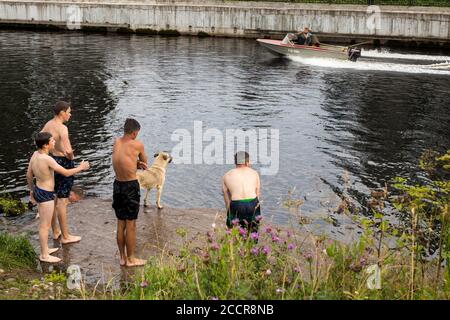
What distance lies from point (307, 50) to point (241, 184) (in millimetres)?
26990

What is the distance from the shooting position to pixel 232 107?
79.5 feet

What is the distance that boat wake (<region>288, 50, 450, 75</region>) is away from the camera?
32469 millimetres

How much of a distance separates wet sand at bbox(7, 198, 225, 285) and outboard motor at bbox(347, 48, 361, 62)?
2282 centimetres

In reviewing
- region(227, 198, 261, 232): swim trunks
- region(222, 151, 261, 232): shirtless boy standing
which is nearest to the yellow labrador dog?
region(222, 151, 261, 232): shirtless boy standing

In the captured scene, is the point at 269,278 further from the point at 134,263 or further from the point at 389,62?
the point at 389,62

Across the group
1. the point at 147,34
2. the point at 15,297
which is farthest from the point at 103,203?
the point at 147,34

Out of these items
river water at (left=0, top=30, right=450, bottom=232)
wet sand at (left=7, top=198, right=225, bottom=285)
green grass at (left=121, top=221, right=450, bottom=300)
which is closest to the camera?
green grass at (left=121, top=221, right=450, bottom=300)

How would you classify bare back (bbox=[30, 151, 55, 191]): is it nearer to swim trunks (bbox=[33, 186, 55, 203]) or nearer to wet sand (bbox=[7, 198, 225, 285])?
swim trunks (bbox=[33, 186, 55, 203])

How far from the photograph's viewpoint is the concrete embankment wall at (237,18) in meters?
41.4

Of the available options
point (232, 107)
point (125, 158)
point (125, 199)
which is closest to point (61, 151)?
point (125, 158)

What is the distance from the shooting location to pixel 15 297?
763 centimetres

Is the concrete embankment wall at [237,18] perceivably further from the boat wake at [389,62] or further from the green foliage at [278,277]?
the green foliage at [278,277]
